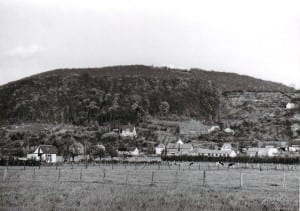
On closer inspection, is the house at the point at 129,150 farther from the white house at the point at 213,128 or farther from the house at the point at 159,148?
the white house at the point at 213,128

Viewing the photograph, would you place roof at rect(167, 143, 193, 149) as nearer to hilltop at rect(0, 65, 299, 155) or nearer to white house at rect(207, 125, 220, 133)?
hilltop at rect(0, 65, 299, 155)

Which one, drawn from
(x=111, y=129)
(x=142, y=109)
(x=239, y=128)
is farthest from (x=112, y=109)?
(x=239, y=128)

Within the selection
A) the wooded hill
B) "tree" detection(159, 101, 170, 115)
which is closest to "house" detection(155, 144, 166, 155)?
the wooded hill

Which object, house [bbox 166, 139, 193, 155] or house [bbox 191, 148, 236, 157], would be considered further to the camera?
house [bbox 166, 139, 193, 155]

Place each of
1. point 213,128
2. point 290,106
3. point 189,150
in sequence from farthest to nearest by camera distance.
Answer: point 290,106
point 213,128
point 189,150

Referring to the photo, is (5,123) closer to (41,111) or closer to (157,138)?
(41,111)

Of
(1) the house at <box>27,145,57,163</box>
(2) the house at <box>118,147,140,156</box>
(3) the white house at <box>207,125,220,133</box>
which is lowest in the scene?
Answer: (1) the house at <box>27,145,57,163</box>

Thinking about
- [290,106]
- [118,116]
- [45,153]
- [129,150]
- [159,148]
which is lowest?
[45,153]

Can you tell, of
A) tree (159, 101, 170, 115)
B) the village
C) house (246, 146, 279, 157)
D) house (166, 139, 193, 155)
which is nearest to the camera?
the village

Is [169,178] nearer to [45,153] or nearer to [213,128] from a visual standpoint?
[45,153]

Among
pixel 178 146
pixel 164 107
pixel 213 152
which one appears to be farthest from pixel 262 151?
pixel 164 107

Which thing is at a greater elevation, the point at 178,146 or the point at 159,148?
the point at 178,146

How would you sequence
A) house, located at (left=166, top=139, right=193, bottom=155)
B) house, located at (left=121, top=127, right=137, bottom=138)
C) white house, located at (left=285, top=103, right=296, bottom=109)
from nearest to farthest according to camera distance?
house, located at (left=166, top=139, right=193, bottom=155)
house, located at (left=121, top=127, right=137, bottom=138)
white house, located at (left=285, top=103, right=296, bottom=109)
